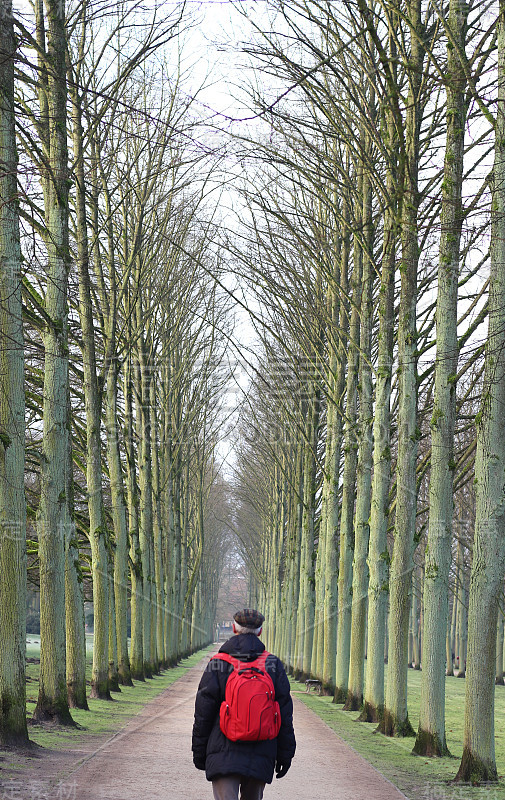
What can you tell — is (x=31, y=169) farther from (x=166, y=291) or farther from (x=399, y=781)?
(x=166, y=291)

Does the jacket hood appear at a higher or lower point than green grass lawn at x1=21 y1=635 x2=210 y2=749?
higher

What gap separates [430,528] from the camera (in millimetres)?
→ 10922

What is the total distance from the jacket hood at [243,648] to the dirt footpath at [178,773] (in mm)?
3112

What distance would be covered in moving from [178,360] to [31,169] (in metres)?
21.4

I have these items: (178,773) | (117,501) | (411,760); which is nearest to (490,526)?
(411,760)

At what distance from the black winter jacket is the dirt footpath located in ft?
9.47

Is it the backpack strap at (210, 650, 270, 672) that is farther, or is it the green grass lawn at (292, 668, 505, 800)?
the green grass lawn at (292, 668, 505, 800)

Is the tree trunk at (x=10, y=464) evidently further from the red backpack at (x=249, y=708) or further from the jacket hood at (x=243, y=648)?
the red backpack at (x=249, y=708)

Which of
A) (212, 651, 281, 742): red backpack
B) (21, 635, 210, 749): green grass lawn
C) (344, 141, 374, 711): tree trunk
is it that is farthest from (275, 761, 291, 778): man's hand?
(344, 141, 374, 711): tree trunk

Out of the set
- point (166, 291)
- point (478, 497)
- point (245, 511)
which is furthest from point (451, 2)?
point (245, 511)

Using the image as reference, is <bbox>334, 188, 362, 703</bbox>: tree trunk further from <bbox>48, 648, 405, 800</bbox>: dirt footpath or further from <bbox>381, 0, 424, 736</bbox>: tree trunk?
<bbox>48, 648, 405, 800</bbox>: dirt footpath

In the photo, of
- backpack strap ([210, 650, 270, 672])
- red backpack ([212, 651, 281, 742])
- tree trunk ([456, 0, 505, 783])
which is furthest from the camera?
tree trunk ([456, 0, 505, 783])

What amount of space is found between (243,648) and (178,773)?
15.2 ft

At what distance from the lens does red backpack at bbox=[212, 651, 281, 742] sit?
16.1ft
